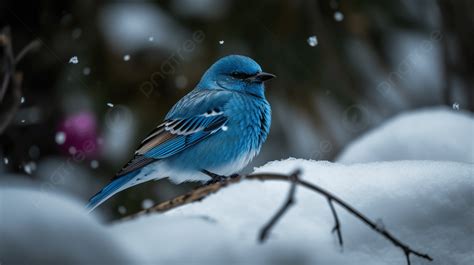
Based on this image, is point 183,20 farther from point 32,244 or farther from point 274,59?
point 32,244

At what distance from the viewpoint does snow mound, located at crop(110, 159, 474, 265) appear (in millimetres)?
1275

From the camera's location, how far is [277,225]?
1.47 meters

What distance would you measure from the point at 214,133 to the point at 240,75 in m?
0.31

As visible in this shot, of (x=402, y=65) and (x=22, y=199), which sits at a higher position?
(x=402, y=65)

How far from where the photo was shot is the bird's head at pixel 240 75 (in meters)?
3.36

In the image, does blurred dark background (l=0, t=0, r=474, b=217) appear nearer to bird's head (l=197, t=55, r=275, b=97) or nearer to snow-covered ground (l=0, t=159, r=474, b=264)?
bird's head (l=197, t=55, r=275, b=97)

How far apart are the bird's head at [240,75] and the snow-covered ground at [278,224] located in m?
1.30

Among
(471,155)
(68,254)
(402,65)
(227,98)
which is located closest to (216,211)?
(68,254)

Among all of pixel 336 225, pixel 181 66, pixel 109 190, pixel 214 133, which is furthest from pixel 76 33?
pixel 336 225

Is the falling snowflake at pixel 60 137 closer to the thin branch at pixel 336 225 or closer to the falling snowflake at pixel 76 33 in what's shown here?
the falling snowflake at pixel 76 33

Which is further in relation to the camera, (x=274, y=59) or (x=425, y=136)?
(x=274, y=59)

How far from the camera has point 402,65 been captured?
5.64 meters

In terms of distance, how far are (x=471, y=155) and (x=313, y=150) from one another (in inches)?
95.7

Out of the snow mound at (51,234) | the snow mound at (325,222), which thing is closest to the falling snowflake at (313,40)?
the snow mound at (325,222)
